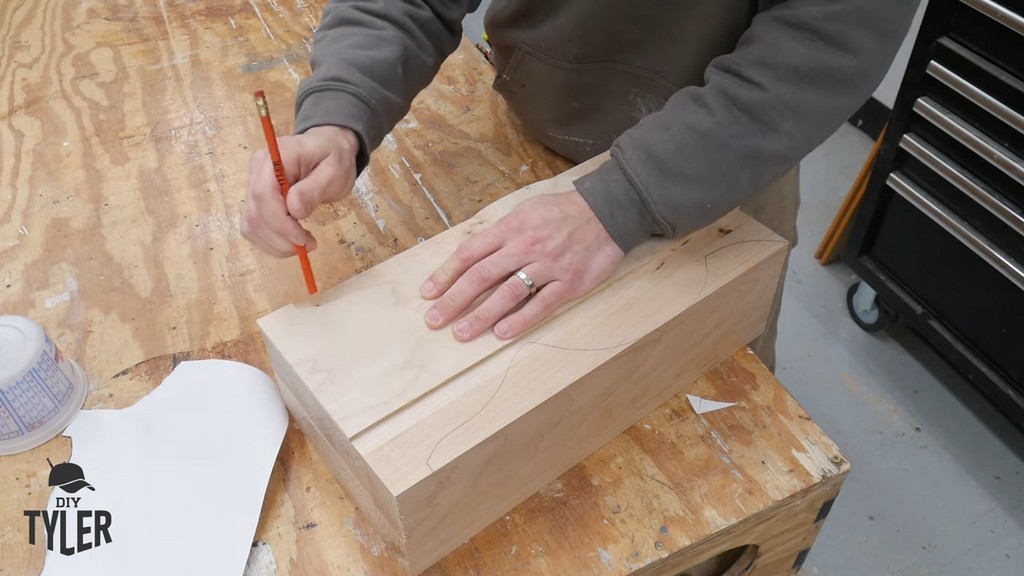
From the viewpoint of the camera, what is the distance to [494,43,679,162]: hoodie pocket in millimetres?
1006

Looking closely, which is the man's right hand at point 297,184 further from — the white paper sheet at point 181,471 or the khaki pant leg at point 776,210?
the khaki pant leg at point 776,210

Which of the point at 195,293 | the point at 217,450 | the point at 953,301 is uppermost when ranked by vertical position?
the point at 195,293

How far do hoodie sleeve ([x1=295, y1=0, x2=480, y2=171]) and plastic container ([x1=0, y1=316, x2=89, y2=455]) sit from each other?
0.38 m

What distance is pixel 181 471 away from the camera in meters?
0.77

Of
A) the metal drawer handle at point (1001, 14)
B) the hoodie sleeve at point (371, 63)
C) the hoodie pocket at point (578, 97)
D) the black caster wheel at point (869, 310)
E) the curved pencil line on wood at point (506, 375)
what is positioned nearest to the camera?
the curved pencil line on wood at point (506, 375)

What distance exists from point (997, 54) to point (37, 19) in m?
1.77

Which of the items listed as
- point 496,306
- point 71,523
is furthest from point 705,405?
point 71,523

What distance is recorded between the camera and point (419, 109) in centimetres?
122

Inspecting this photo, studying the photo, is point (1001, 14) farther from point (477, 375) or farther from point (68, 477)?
point (68, 477)

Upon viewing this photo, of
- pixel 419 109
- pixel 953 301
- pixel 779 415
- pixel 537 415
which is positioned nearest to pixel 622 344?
pixel 537 415

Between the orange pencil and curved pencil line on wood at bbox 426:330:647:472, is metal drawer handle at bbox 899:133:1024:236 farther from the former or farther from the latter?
the orange pencil

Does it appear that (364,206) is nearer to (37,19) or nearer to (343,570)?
(343,570)

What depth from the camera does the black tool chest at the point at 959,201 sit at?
1.29 meters

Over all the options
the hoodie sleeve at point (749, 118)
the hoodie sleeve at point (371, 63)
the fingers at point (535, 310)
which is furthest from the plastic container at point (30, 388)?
the hoodie sleeve at point (749, 118)
